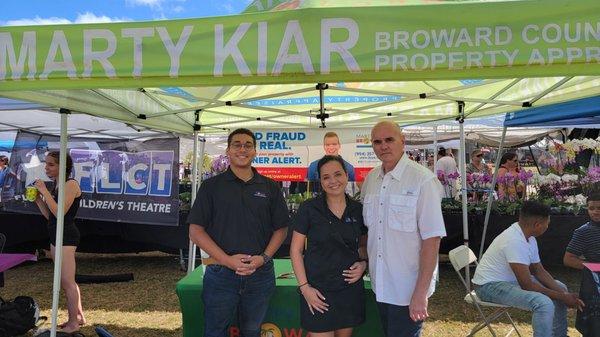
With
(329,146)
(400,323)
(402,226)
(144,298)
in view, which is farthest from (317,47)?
(144,298)

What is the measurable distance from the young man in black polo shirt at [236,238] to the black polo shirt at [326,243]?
0.28m

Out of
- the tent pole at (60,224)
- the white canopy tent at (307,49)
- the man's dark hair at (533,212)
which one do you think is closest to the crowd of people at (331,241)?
the white canopy tent at (307,49)

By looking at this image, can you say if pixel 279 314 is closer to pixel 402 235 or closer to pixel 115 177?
pixel 402 235

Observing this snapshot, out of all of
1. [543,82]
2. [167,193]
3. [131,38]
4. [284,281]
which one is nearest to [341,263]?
[284,281]

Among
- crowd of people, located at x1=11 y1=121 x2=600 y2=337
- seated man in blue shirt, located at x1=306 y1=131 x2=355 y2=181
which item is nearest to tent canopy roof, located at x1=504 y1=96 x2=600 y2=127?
crowd of people, located at x1=11 y1=121 x2=600 y2=337

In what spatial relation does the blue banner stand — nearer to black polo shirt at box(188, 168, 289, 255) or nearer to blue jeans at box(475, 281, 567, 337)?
black polo shirt at box(188, 168, 289, 255)

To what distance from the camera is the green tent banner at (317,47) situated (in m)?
1.72

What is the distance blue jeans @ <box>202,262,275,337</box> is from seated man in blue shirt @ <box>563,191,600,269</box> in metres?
2.43

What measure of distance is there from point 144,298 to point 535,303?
12.5 ft

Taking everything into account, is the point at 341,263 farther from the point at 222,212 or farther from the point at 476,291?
the point at 476,291

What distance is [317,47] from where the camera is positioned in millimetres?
1814

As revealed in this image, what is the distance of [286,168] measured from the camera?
465 centimetres

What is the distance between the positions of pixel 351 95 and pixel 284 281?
2177 millimetres

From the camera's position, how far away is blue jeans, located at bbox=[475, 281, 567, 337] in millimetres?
2869
